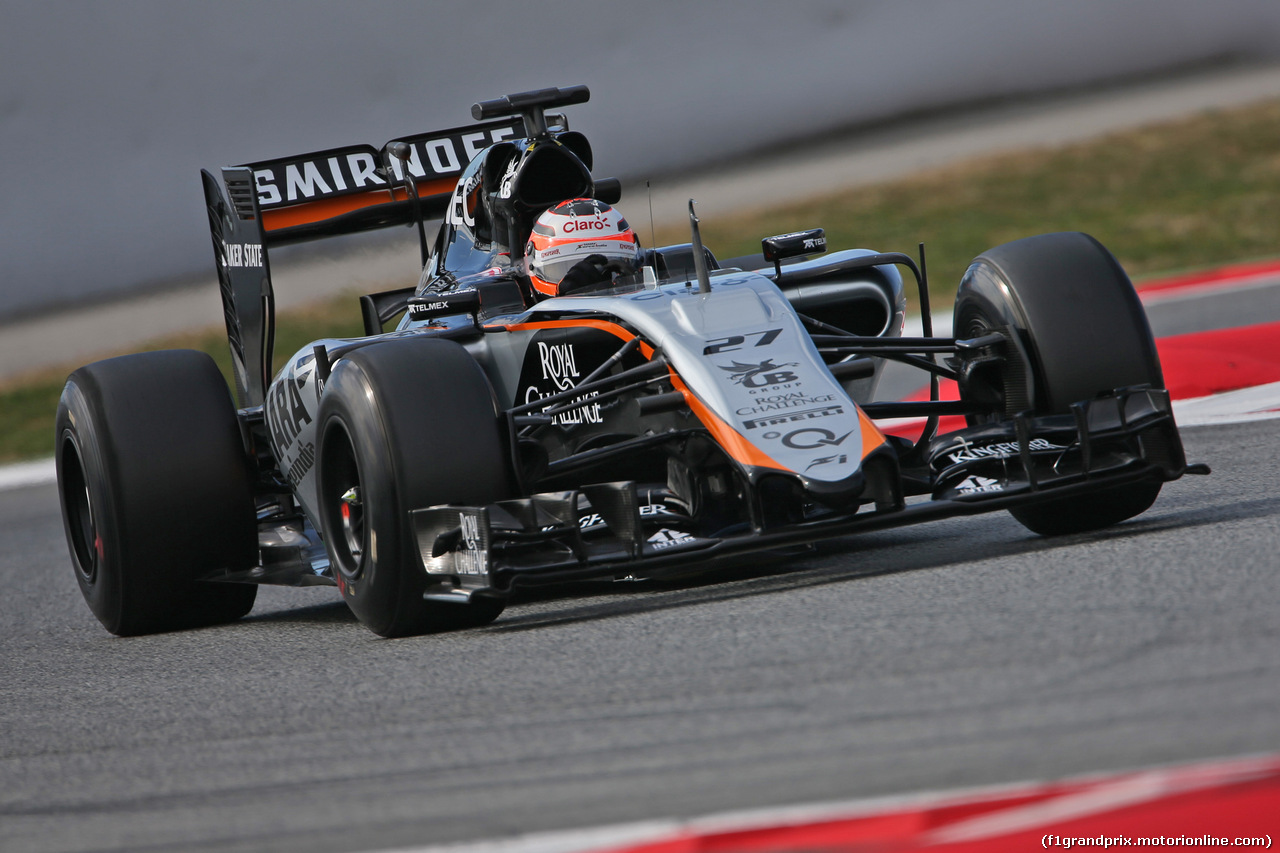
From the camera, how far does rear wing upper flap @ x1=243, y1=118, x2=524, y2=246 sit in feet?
24.0

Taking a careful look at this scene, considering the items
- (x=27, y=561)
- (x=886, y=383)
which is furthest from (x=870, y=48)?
(x=27, y=561)

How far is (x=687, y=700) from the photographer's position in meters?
3.60

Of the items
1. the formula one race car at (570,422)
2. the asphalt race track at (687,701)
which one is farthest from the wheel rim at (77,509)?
the asphalt race track at (687,701)

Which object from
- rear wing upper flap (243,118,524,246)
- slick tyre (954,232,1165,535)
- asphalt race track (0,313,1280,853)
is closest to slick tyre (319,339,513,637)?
asphalt race track (0,313,1280,853)

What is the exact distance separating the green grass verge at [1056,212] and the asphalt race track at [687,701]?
11.0 meters

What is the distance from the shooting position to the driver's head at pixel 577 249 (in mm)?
6066

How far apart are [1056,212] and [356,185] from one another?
41.2 feet

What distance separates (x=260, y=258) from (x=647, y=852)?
4648 mm

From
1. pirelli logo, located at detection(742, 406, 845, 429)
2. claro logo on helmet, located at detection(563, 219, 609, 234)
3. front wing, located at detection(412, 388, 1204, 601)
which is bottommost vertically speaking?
front wing, located at detection(412, 388, 1204, 601)

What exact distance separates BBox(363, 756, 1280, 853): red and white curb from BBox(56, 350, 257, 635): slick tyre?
11.6 feet

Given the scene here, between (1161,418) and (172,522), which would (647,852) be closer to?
(1161,418)

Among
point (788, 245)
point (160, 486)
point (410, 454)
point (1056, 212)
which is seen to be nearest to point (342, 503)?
point (410, 454)

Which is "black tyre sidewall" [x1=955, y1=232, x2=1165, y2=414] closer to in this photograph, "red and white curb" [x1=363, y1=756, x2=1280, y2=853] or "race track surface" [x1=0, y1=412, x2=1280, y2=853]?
"race track surface" [x1=0, y1=412, x2=1280, y2=853]

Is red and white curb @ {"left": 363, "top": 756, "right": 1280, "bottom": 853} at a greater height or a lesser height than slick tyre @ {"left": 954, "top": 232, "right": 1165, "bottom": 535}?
lesser
